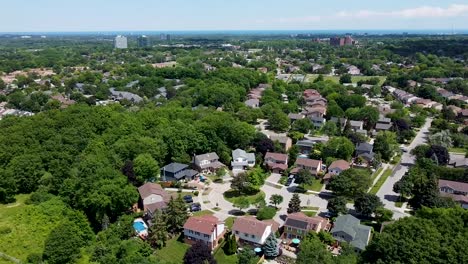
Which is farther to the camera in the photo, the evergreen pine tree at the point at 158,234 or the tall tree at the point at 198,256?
the evergreen pine tree at the point at 158,234

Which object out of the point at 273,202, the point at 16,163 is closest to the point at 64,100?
the point at 16,163

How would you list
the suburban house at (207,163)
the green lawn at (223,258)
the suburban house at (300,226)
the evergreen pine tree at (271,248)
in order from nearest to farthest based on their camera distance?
the evergreen pine tree at (271,248)
the green lawn at (223,258)
the suburban house at (300,226)
the suburban house at (207,163)

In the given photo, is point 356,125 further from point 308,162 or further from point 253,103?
point 253,103

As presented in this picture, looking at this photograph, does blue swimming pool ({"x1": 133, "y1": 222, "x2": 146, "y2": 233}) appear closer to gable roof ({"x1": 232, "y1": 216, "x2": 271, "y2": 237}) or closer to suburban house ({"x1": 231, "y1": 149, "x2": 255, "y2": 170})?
gable roof ({"x1": 232, "y1": 216, "x2": 271, "y2": 237})

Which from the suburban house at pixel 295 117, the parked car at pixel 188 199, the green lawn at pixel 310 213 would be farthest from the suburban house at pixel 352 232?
the suburban house at pixel 295 117

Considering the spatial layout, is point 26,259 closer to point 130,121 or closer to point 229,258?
point 229,258

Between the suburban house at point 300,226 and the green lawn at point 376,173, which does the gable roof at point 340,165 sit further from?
the suburban house at point 300,226
